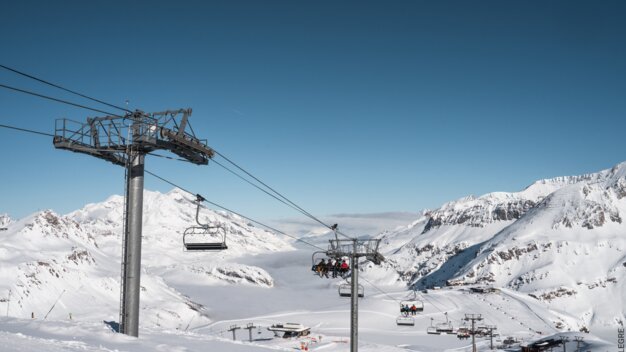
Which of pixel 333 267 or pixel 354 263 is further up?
pixel 354 263

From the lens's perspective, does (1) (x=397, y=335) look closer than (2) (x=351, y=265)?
No

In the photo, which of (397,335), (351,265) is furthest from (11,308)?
(351,265)

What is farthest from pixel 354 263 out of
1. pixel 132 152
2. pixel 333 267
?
pixel 132 152

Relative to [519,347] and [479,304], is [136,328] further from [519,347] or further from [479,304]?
[479,304]

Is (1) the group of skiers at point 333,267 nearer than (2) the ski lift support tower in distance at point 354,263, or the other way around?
(2) the ski lift support tower in distance at point 354,263

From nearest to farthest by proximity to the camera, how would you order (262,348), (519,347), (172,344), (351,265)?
(172,344)
(262,348)
(351,265)
(519,347)

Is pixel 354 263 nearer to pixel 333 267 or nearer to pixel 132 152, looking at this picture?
pixel 333 267

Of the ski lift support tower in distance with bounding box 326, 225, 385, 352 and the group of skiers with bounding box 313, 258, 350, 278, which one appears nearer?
the ski lift support tower in distance with bounding box 326, 225, 385, 352

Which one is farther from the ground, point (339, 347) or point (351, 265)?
point (351, 265)

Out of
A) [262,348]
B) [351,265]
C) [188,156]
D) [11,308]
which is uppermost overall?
[188,156]

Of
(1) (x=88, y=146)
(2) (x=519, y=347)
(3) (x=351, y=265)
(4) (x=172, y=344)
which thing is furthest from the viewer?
(2) (x=519, y=347)

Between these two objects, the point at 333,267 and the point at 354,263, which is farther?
the point at 333,267
